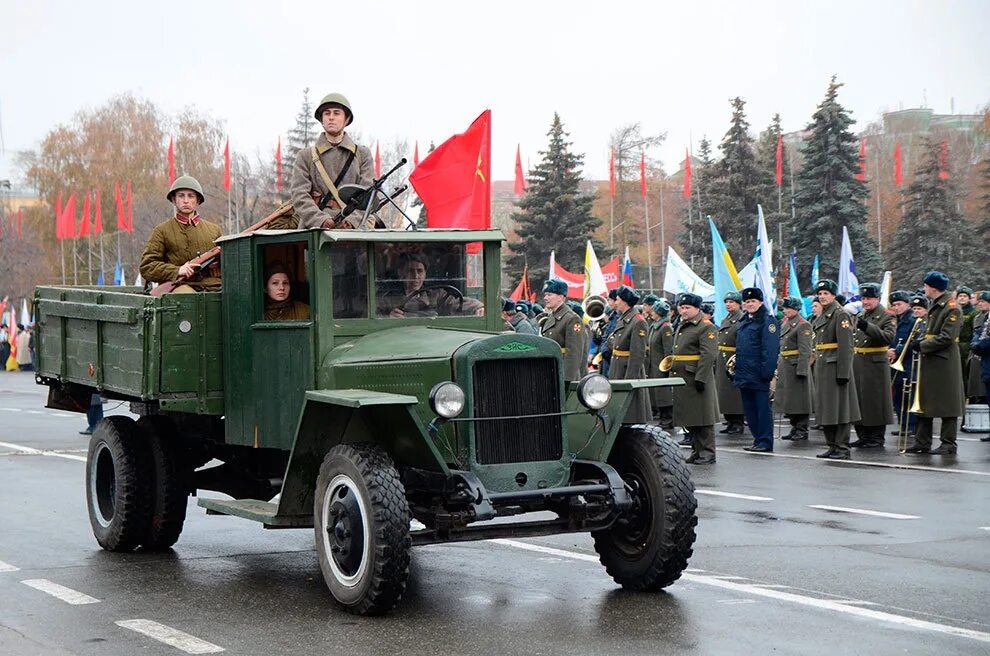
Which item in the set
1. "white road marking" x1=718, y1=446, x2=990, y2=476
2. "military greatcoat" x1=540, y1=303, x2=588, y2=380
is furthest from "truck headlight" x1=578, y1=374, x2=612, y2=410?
"military greatcoat" x1=540, y1=303, x2=588, y2=380

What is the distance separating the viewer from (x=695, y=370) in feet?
54.1

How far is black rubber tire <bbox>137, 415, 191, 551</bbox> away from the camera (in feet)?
31.4

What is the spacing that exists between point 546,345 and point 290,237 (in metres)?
1.84

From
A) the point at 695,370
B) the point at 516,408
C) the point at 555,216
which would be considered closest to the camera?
the point at 516,408

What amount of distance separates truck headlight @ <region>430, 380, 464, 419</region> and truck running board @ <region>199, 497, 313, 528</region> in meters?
1.26

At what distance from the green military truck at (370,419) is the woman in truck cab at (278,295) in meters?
0.02

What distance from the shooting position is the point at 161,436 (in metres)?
9.75

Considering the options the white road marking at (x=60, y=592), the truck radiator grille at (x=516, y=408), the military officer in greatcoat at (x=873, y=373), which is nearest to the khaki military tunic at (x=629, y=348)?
the military officer in greatcoat at (x=873, y=373)

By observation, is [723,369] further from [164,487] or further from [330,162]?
[164,487]

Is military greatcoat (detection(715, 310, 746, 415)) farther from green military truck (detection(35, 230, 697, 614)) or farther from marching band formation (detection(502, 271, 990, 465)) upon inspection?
green military truck (detection(35, 230, 697, 614))

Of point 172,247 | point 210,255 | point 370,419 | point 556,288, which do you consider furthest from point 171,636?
point 556,288

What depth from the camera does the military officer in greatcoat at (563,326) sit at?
16891 millimetres

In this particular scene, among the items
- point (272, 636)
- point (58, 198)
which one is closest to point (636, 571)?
point (272, 636)

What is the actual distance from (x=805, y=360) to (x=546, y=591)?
11.1 metres
